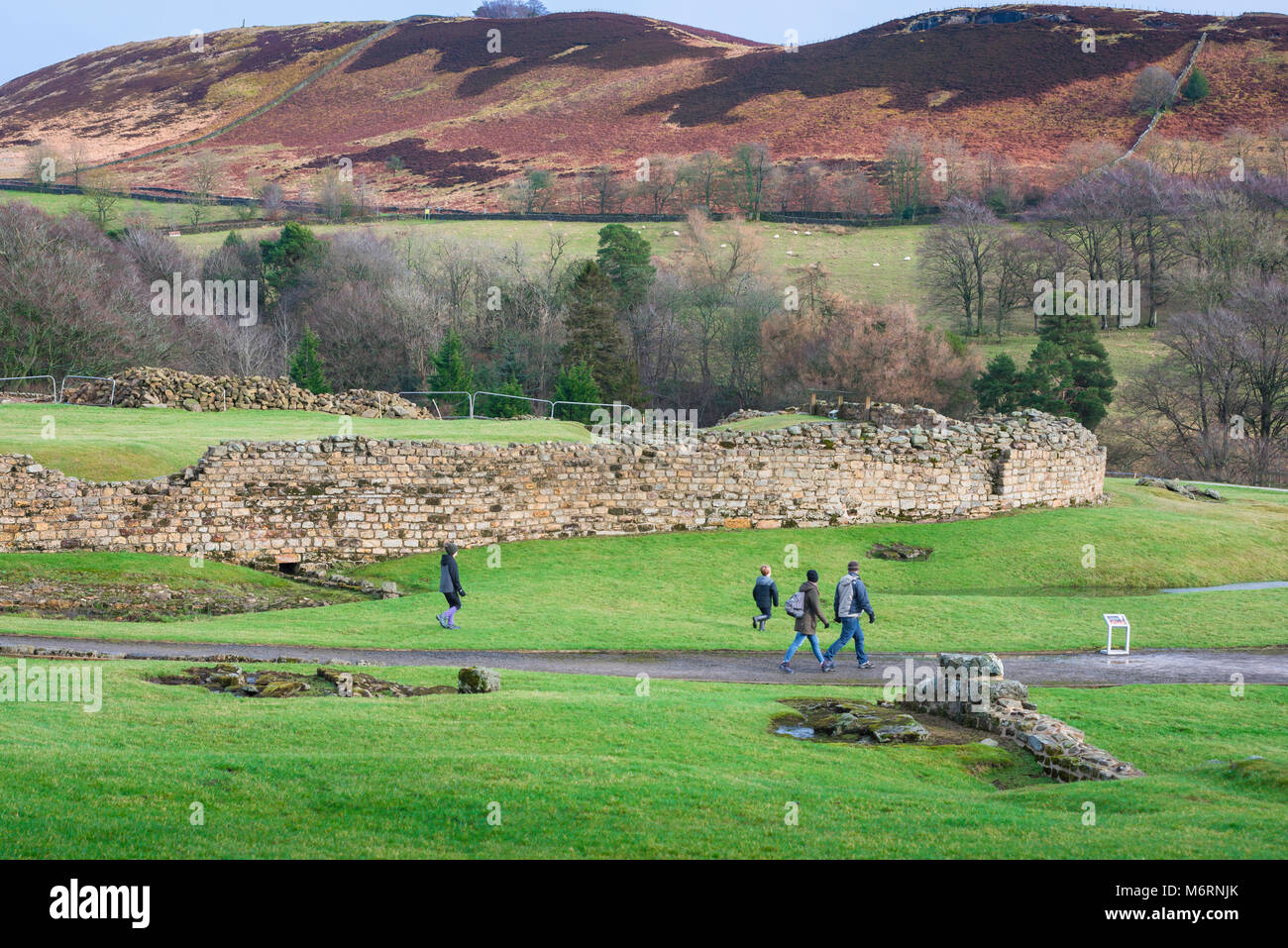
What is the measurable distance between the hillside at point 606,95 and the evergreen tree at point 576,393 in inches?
2190

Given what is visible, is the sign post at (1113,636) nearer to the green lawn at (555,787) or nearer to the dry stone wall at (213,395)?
the green lawn at (555,787)

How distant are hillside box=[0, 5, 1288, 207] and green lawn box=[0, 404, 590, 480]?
73.2 meters

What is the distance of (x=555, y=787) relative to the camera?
29.6ft

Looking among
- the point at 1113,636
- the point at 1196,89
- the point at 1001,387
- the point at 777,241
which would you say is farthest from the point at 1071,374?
the point at 1196,89

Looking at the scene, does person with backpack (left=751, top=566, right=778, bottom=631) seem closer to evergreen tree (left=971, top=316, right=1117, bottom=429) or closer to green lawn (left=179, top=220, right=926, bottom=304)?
evergreen tree (left=971, top=316, right=1117, bottom=429)

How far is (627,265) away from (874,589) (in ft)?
189

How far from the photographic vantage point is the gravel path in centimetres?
1673

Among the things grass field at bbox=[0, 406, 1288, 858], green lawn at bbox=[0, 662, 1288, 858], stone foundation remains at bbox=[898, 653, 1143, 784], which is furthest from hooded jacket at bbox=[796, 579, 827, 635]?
green lawn at bbox=[0, 662, 1288, 858]

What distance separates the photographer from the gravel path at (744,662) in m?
16.7

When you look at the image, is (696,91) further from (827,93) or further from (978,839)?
(978,839)

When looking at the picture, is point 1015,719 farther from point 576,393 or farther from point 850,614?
point 576,393

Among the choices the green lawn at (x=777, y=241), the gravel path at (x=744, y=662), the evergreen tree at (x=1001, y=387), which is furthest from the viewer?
the green lawn at (x=777, y=241)

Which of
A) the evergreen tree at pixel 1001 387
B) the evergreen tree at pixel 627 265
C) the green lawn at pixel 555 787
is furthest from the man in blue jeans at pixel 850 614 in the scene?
the evergreen tree at pixel 627 265
